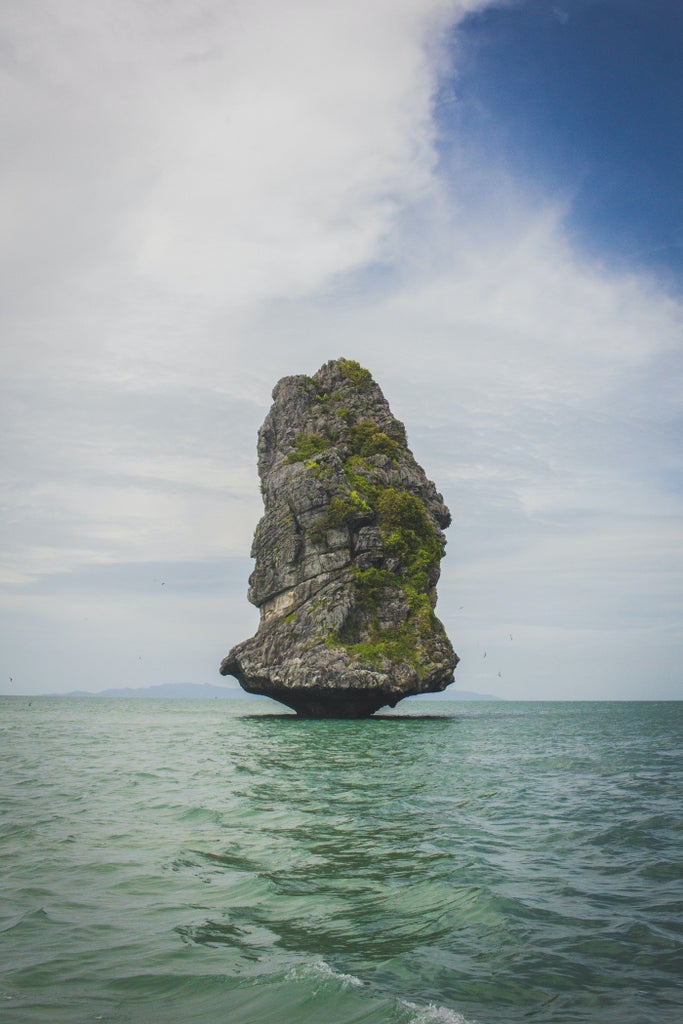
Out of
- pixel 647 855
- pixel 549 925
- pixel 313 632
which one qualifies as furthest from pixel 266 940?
pixel 313 632

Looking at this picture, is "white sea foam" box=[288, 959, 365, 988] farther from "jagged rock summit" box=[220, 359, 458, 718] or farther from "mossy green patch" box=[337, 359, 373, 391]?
"mossy green patch" box=[337, 359, 373, 391]

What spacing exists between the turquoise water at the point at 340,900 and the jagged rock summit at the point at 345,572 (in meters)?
29.9

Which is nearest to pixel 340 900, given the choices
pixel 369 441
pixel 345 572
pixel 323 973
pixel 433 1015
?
pixel 323 973

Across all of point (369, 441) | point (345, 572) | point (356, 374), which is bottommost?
point (345, 572)

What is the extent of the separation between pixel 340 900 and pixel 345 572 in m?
45.7

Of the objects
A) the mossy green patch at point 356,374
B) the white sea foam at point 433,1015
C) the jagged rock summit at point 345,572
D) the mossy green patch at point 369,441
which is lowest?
the white sea foam at point 433,1015

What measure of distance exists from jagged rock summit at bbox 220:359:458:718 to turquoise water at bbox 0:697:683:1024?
98.2 ft

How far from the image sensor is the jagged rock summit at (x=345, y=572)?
162ft

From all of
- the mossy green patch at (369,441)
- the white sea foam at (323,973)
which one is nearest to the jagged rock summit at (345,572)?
the mossy green patch at (369,441)

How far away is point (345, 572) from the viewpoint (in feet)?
178

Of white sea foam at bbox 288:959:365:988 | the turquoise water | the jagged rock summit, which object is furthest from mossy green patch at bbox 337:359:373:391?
white sea foam at bbox 288:959:365:988

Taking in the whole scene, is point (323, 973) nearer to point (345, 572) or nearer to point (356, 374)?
point (345, 572)

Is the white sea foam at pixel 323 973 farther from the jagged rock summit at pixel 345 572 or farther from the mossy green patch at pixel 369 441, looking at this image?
the mossy green patch at pixel 369 441

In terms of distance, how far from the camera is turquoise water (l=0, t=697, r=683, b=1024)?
577 cm
